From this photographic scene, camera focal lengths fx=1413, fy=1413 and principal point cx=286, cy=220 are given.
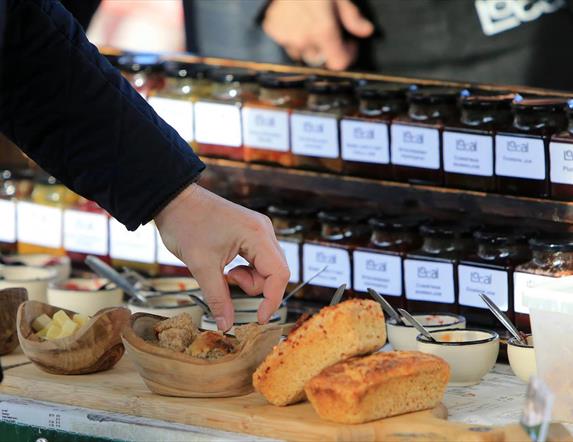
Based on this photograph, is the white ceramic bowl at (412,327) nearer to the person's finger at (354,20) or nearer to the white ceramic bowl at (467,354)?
the white ceramic bowl at (467,354)

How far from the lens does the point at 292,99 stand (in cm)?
311

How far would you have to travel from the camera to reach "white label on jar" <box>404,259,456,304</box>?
2.83m

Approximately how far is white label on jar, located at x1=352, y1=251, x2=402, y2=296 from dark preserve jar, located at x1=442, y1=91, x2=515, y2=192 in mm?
224

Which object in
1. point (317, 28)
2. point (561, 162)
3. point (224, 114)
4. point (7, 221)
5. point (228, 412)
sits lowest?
point (228, 412)

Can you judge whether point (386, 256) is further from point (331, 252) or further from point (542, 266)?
point (542, 266)

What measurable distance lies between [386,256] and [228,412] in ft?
2.40

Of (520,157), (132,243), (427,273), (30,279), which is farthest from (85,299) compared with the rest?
(520,157)

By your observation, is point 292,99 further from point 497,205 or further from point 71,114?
point 71,114

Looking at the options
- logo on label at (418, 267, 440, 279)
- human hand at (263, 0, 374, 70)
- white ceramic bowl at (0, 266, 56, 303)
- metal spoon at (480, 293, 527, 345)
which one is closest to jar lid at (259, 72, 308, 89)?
human hand at (263, 0, 374, 70)

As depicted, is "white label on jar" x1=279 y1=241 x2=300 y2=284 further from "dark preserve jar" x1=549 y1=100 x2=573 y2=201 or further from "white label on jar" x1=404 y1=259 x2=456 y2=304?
"dark preserve jar" x1=549 y1=100 x2=573 y2=201

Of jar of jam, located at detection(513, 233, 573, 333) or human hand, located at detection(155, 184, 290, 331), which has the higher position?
human hand, located at detection(155, 184, 290, 331)

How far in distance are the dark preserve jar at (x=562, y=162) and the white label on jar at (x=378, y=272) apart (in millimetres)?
372

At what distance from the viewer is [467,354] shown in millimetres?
2506

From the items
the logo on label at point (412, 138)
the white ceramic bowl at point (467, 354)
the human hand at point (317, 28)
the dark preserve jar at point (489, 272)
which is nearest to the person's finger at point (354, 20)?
the human hand at point (317, 28)
